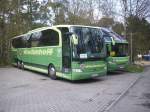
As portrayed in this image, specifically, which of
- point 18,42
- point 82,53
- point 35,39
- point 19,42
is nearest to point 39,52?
point 35,39

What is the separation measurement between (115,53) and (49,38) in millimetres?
5494

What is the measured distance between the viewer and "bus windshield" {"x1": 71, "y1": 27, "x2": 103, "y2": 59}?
50.9 ft

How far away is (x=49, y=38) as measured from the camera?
18.5 meters

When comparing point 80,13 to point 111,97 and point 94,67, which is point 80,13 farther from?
point 111,97

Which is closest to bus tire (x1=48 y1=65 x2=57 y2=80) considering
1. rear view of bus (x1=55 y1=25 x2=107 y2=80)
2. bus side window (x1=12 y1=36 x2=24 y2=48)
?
rear view of bus (x1=55 y1=25 x2=107 y2=80)

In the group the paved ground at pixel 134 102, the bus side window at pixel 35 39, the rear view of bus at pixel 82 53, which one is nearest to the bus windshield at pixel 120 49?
the rear view of bus at pixel 82 53

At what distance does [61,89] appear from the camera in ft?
45.7

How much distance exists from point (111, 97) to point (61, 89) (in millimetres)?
2870

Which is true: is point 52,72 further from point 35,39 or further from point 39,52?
point 35,39

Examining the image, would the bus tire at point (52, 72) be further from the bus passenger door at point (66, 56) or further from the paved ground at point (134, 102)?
the paved ground at point (134, 102)

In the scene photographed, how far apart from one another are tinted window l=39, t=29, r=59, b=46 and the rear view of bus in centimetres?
80

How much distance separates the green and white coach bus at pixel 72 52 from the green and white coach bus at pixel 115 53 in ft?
12.9

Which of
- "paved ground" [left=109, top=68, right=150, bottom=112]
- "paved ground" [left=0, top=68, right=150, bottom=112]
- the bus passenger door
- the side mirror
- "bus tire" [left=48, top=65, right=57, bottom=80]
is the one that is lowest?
"paved ground" [left=109, top=68, right=150, bottom=112]

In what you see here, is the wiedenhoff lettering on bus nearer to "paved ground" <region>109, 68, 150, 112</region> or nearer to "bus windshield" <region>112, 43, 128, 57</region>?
"bus windshield" <region>112, 43, 128, 57</region>
